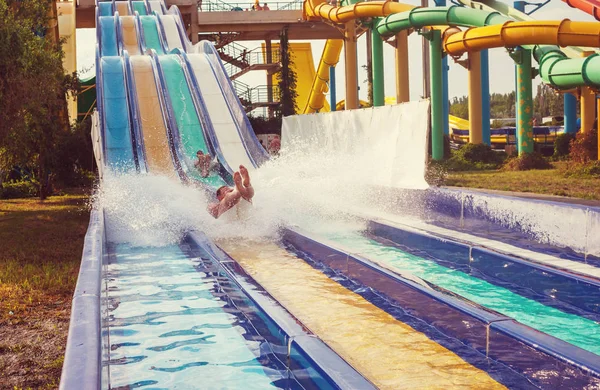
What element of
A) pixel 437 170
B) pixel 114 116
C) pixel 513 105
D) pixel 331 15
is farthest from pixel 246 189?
pixel 513 105

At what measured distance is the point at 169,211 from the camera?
8.15 meters

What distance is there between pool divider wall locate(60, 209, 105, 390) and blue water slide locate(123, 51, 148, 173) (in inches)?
265

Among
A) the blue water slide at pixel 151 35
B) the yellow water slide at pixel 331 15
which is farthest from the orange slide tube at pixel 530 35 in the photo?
the blue water slide at pixel 151 35

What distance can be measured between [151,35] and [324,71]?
13.8 m

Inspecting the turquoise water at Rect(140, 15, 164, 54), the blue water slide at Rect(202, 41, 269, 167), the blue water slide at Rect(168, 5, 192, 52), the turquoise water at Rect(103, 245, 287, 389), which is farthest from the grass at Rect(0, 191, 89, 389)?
the blue water slide at Rect(168, 5, 192, 52)

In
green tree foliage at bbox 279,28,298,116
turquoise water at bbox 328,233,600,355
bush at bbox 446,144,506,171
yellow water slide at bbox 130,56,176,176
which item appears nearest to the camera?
turquoise water at bbox 328,233,600,355

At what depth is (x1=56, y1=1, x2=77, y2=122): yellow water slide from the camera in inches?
725

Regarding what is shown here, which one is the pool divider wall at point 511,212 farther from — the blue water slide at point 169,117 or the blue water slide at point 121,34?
the blue water slide at point 121,34

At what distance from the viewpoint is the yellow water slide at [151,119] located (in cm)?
1175

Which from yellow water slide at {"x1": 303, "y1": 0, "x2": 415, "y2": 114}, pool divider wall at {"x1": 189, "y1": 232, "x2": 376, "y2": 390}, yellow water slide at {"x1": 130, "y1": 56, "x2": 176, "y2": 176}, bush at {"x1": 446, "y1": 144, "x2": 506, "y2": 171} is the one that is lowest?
pool divider wall at {"x1": 189, "y1": 232, "x2": 376, "y2": 390}

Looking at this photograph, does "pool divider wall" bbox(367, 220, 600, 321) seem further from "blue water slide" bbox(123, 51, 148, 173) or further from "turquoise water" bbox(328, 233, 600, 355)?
"blue water slide" bbox(123, 51, 148, 173)

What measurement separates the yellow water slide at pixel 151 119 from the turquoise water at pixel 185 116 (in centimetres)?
27

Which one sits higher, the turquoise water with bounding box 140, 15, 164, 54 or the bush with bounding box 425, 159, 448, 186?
the turquoise water with bounding box 140, 15, 164, 54

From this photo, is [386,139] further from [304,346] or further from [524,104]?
[524,104]
